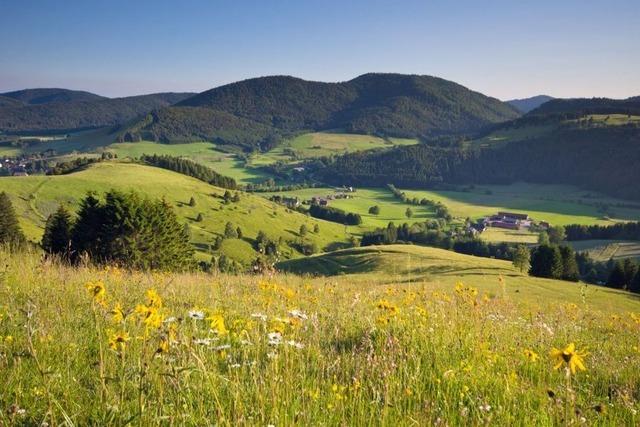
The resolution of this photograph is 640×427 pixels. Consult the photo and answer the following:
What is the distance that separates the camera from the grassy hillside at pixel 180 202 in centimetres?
11806

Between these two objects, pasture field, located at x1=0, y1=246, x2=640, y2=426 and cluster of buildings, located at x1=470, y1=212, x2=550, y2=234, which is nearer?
pasture field, located at x1=0, y1=246, x2=640, y2=426

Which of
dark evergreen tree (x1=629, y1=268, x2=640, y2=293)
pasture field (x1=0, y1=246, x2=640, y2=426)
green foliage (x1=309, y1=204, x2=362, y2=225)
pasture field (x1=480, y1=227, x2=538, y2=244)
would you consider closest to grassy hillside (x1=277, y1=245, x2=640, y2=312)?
pasture field (x1=0, y1=246, x2=640, y2=426)

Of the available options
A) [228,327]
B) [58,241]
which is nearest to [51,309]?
[228,327]

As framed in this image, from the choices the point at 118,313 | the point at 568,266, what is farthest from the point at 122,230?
the point at 568,266

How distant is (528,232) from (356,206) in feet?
235

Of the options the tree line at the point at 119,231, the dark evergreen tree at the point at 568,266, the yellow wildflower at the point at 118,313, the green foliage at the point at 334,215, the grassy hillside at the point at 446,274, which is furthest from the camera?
the green foliage at the point at 334,215

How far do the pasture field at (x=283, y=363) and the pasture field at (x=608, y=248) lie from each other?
11858 cm

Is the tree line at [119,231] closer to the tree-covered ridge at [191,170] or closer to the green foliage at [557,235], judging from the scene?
the green foliage at [557,235]

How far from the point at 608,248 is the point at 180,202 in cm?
12368

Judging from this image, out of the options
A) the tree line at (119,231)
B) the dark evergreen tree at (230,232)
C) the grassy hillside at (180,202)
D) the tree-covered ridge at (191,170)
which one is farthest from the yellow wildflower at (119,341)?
the tree-covered ridge at (191,170)

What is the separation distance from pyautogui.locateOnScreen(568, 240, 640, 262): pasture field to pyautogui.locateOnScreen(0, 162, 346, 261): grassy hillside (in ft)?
230

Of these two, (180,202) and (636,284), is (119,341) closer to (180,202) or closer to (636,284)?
(636,284)

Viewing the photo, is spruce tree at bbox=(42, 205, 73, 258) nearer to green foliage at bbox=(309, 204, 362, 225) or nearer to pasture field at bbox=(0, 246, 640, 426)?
pasture field at bbox=(0, 246, 640, 426)

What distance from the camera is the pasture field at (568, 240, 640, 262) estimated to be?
358 feet
